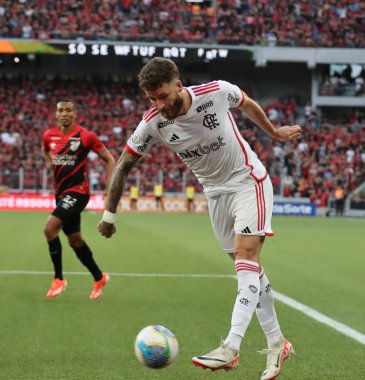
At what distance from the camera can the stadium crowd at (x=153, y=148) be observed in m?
39.7

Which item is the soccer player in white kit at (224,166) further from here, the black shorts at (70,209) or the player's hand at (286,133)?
the black shorts at (70,209)

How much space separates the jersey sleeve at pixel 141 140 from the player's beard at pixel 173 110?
268mm

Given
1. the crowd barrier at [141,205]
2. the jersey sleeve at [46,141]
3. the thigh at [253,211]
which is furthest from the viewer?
the crowd barrier at [141,205]

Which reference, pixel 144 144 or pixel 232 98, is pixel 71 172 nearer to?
pixel 144 144

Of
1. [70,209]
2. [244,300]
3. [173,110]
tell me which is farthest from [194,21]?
[244,300]

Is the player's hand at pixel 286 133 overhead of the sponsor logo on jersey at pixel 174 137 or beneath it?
overhead

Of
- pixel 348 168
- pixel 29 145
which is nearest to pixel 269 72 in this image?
pixel 348 168

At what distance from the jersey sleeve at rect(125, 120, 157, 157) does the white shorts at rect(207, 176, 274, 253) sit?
64 cm

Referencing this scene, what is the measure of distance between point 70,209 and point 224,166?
4500 millimetres

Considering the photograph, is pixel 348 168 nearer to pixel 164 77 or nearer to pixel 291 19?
pixel 291 19

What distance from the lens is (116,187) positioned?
6141mm

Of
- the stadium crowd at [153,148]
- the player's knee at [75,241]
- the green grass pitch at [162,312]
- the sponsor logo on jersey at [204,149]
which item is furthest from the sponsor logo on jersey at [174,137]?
the stadium crowd at [153,148]

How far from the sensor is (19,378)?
557 centimetres

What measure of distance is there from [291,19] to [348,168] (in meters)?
10.9
